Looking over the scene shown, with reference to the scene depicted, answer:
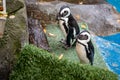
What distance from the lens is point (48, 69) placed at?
5.32 m

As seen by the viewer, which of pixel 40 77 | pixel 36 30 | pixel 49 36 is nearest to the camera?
pixel 40 77

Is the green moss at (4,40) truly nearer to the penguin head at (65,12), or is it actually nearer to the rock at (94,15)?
the penguin head at (65,12)

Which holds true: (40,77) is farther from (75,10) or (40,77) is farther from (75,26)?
(75,10)

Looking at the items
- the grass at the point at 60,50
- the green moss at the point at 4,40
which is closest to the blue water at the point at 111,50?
the grass at the point at 60,50

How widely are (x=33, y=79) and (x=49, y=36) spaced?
2.27 meters

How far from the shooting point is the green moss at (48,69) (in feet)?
17.3

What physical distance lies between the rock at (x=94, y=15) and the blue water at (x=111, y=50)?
1.02ft

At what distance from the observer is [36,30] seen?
22.4 ft

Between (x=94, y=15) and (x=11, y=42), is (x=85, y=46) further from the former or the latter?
(x=94, y=15)

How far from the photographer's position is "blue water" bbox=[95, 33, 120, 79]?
703cm

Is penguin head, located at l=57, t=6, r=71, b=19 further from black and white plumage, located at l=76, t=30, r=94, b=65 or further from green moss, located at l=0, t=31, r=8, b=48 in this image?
green moss, located at l=0, t=31, r=8, b=48

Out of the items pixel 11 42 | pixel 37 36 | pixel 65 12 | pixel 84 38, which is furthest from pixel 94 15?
pixel 11 42

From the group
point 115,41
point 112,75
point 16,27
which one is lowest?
point 115,41

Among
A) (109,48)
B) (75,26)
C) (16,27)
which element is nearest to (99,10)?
(109,48)
